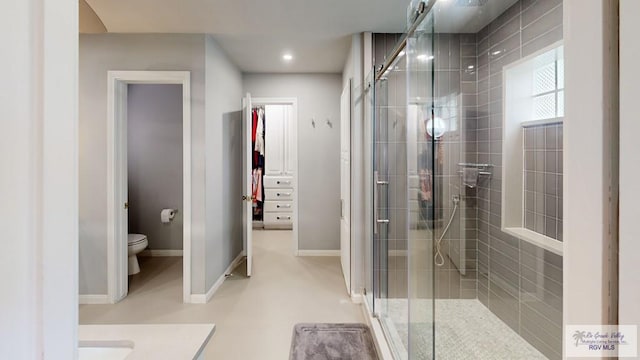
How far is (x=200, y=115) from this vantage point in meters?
3.02

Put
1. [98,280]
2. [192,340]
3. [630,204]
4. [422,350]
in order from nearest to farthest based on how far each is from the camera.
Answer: [630,204]
[192,340]
[422,350]
[98,280]

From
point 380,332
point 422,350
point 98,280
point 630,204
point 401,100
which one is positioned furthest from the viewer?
point 98,280

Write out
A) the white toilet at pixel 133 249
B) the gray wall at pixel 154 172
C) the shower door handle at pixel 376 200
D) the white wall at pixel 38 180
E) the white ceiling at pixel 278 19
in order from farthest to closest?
the gray wall at pixel 154 172 → the white toilet at pixel 133 249 → the shower door handle at pixel 376 200 → the white ceiling at pixel 278 19 → the white wall at pixel 38 180

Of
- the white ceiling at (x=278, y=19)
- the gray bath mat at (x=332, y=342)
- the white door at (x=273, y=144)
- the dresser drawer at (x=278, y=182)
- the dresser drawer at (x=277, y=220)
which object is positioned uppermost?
the white ceiling at (x=278, y=19)

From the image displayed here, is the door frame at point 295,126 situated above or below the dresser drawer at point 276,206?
above

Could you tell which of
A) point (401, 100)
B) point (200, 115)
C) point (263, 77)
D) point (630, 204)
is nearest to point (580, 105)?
point (630, 204)

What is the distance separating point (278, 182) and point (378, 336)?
4295mm

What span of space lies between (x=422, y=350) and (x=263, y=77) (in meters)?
3.97

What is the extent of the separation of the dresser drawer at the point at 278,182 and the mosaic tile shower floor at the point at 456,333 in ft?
13.0

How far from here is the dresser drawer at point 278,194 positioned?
245 inches

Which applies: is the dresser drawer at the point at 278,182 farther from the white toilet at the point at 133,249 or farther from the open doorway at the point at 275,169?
the white toilet at the point at 133,249

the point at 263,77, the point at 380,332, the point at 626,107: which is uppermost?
the point at 263,77

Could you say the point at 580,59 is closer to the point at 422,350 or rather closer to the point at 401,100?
the point at 422,350

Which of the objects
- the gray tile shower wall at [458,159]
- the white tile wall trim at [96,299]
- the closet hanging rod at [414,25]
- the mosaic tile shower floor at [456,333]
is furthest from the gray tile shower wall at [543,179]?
the white tile wall trim at [96,299]
